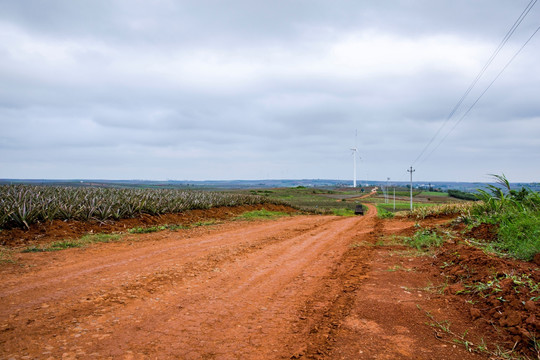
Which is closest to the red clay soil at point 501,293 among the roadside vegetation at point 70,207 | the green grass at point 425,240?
the green grass at point 425,240

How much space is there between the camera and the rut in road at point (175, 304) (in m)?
3.52

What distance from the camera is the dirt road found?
3475mm

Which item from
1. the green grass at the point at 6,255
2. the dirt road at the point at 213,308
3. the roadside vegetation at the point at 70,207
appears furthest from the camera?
the roadside vegetation at the point at 70,207

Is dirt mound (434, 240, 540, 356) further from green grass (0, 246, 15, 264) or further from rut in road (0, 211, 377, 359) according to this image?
green grass (0, 246, 15, 264)

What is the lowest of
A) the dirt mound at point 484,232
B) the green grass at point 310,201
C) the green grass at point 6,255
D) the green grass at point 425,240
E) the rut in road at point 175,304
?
the green grass at point 310,201

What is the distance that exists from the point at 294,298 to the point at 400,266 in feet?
9.79

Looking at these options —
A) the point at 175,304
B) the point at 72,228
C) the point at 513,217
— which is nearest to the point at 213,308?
the point at 175,304

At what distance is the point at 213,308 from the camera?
4.60m

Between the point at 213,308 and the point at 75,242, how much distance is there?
272 inches

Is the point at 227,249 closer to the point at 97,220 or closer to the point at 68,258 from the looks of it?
the point at 68,258

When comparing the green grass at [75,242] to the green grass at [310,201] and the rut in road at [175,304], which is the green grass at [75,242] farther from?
the green grass at [310,201]

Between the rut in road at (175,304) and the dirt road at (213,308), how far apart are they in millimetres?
16

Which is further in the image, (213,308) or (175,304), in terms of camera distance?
(175,304)

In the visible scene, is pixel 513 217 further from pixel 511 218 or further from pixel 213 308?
pixel 213 308
